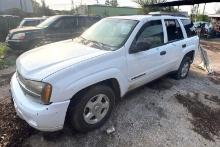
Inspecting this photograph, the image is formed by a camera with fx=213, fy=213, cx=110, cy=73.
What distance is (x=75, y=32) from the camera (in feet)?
32.2

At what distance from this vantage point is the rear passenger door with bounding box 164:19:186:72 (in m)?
4.71

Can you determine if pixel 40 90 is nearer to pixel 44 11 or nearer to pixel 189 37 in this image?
pixel 189 37

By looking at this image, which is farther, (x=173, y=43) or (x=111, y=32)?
(x=173, y=43)

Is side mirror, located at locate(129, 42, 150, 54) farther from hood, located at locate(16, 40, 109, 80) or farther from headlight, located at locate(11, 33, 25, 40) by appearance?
headlight, located at locate(11, 33, 25, 40)

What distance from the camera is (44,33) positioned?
8.83 meters

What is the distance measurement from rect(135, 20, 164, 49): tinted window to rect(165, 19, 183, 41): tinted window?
1.06ft

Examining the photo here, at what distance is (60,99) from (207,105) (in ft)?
10.8

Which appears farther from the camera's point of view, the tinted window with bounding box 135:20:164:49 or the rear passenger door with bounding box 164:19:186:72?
Answer: the rear passenger door with bounding box 164:19:186:72

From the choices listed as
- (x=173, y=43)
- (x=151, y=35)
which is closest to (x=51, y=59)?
(x=151, y=35)

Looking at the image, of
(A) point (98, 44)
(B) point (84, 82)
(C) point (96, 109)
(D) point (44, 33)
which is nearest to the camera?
(B) point (84, 82)

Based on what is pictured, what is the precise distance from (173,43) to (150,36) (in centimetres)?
92

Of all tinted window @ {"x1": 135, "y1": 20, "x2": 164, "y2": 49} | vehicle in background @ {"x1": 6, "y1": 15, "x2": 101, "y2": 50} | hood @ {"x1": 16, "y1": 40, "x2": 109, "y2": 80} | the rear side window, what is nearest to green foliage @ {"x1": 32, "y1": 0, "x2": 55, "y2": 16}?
vehicle in background @ {"x1": 6, "y1": 15, "x2": 101, "y2": 50}

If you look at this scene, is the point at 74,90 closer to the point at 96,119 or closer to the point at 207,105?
the point at 96,119

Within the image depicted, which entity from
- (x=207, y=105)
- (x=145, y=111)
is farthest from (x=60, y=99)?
(x=207, y=105)
